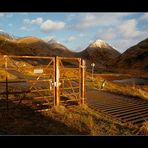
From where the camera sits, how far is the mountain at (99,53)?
140m

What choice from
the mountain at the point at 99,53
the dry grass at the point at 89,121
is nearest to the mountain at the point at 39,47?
the mountain at the point at 99,53

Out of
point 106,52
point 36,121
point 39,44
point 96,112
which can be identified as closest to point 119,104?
point 96,112

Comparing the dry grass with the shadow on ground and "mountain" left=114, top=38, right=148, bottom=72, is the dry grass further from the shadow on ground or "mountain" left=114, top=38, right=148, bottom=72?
"mountain" left=114, top=38, right=148, bottom=72

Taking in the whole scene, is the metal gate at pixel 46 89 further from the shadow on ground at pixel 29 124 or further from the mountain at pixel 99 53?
the mountain at pixel 99 53

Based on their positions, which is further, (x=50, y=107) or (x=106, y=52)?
(x=106, y=52)

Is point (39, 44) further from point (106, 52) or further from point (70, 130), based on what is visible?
point (70, 130)

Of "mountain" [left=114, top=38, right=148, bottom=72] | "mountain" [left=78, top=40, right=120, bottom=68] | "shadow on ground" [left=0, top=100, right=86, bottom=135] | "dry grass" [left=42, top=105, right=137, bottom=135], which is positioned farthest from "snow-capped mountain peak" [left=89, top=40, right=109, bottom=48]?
"shadow on ground" [left=0, top=100, right=86, bottom=135]

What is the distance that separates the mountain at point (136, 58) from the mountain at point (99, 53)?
21667mm

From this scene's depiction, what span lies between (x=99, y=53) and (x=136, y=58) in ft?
151

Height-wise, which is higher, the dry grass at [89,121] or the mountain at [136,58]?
the mountain at [136,58]

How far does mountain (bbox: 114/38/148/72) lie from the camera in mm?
99325

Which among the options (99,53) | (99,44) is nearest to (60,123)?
(99,53)
